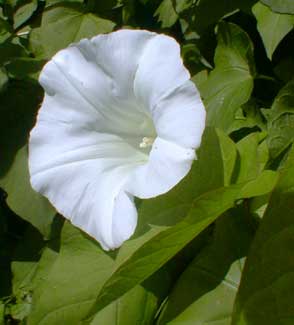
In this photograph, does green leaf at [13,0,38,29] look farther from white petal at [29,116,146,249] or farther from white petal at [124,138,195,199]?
white petal at [124,138,195,199]

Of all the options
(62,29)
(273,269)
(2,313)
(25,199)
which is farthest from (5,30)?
(273,269)

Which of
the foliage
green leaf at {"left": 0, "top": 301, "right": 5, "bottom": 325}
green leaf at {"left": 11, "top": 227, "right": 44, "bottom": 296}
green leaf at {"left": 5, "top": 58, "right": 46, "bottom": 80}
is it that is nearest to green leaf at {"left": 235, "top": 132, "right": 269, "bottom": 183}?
the foliage

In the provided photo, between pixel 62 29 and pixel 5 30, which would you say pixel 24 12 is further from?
pixel 62 29

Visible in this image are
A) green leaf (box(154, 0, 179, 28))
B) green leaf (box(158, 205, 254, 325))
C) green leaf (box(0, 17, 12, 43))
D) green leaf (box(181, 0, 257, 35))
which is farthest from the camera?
green leaf (box(0, 17, 12, 43))

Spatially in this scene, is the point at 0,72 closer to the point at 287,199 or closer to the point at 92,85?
the point at 92,85

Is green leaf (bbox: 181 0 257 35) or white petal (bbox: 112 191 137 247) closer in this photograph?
white petal (bbox: 112 191 137 247)

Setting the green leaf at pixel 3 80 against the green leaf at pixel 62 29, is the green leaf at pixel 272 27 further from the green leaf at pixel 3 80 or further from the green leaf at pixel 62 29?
the green leaf at pixel 3 80
